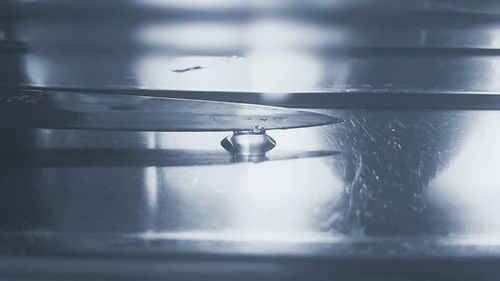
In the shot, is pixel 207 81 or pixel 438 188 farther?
pixel 207 81

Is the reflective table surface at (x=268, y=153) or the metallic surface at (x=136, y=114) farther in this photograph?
the metallic surface at (x=136, y=114)

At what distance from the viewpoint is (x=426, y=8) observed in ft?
2.42

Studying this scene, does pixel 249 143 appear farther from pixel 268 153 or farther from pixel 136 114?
pixel 136 114

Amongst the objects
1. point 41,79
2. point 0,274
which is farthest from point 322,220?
point 41,79

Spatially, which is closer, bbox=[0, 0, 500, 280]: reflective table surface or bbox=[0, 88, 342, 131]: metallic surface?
bbox=[0, 0, 500, 280]: reflective table surface

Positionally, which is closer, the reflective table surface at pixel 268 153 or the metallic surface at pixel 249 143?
the reflective table surface at pixel 268 153

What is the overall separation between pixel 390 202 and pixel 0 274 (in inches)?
11.5

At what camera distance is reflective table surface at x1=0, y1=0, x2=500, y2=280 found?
325 millimetres

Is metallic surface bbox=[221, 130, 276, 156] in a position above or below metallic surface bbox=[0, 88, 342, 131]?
below

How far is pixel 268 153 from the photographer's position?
47 centimetres

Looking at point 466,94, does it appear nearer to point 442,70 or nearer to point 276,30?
point 442,70

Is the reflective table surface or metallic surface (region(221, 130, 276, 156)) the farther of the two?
metallic surface (region(221, 130, 276, 156))

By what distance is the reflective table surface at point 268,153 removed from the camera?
0.33 m

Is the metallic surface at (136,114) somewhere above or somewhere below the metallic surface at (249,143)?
above
